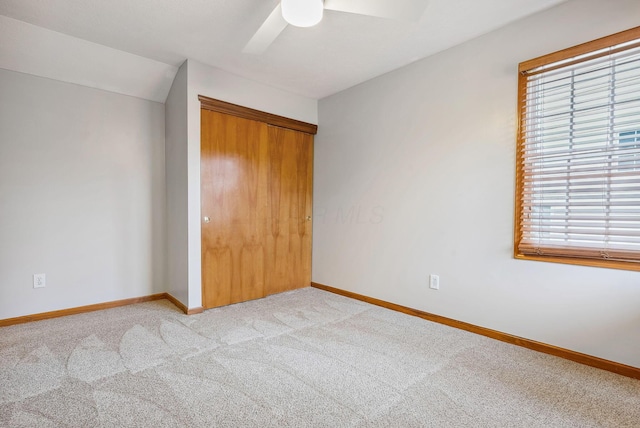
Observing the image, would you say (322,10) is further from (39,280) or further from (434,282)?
(39,280)

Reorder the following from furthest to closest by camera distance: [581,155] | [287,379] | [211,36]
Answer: [211,36]
[581,155]
[287,379]

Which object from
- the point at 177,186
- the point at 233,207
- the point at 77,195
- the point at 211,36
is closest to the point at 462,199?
the point at 233,207

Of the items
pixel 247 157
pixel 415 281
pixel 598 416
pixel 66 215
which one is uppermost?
pixel 247 157

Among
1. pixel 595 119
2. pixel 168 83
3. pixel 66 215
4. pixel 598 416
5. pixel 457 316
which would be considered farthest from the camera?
pixel 168 83

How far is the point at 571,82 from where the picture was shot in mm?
2055

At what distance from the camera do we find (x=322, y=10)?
61.7 inches

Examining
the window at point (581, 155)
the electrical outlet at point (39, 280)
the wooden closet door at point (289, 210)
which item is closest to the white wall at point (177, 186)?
the wooden closet door at point (289, 210)

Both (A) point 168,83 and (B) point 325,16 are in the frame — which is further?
(A) point 168,83

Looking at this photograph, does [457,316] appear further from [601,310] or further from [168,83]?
[168,83]

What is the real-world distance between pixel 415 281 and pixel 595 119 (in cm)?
177

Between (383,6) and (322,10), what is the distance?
1.17 ft

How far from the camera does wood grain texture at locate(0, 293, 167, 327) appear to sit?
2586 mm

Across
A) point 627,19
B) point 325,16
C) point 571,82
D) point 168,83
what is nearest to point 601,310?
point 571,82

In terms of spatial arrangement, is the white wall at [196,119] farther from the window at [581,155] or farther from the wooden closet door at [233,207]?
the window at [581,155]
